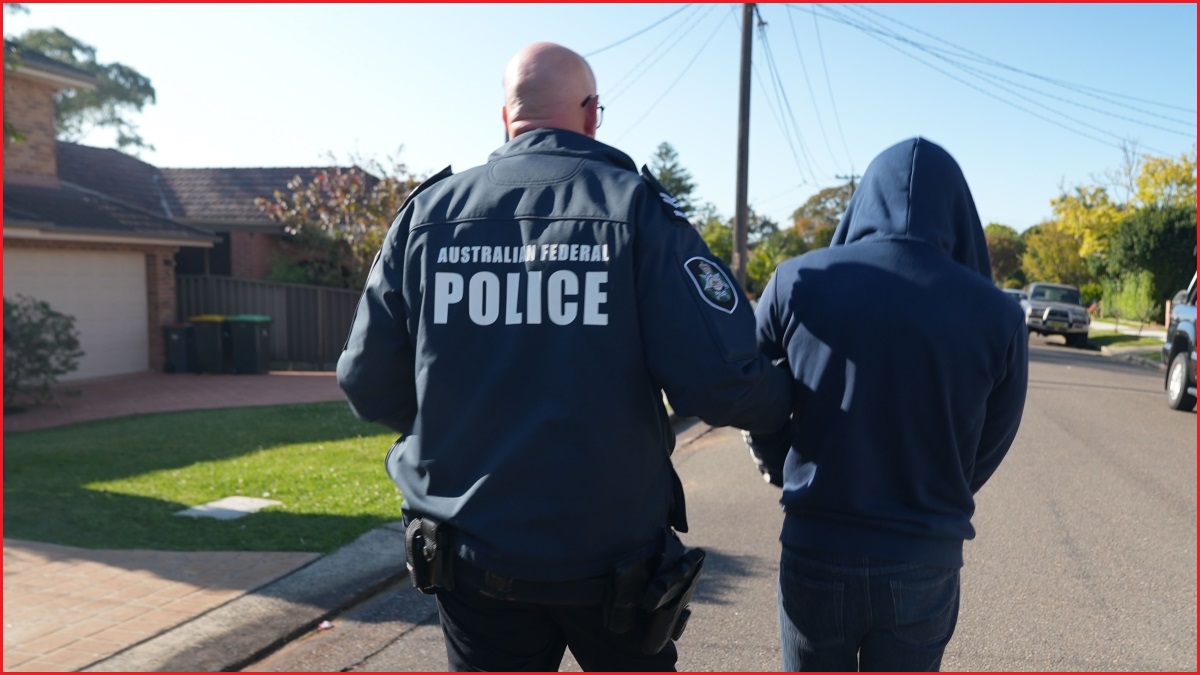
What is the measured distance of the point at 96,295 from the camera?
52.1 feet

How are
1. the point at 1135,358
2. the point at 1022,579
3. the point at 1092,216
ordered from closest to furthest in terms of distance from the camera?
the point at 1022,579 < the point at 1135,358 < the point at 1092,216

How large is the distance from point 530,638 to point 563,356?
65cm

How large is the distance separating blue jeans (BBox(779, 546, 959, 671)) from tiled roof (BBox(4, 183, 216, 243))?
44.7ft

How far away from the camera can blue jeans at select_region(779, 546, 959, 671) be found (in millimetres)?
2236

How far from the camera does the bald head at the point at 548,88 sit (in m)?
2.29

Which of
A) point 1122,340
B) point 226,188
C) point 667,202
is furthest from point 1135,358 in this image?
point 667,202

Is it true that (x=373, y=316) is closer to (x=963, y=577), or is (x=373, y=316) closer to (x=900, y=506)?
(x=900, y=506)

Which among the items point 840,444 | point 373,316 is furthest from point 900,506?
point 373,316

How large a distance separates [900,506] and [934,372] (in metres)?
0.31

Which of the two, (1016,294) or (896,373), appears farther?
(1016,294)

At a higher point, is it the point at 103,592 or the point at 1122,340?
the point at 103,592

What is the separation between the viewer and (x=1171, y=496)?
25.3 ft

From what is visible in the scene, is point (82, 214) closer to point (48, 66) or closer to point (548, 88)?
point (48, 66)

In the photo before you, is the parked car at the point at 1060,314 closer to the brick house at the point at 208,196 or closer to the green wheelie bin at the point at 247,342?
the brick house at the point at 208,196
